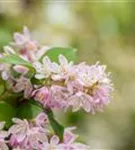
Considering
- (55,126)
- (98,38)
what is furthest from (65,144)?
(98,38)

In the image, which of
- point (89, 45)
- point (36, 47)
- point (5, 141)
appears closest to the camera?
point (5, 141)

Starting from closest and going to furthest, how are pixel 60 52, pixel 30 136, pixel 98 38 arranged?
pixel 30 136 < pixel 60 52 < pixel 98 38

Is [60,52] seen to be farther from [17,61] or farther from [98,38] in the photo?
[98,38]

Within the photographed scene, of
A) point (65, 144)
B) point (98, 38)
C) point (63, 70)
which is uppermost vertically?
point (98, 38)

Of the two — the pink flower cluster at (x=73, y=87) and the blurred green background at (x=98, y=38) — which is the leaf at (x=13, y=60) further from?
the blurred green background at (x=98, y=38)

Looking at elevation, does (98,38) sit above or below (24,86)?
above

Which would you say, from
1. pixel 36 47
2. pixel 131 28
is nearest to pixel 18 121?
pixel 36 47

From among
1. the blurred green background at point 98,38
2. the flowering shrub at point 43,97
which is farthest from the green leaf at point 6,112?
the blurred green background at point 98,38

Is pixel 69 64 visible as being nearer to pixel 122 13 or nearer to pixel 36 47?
pixel 36 47
